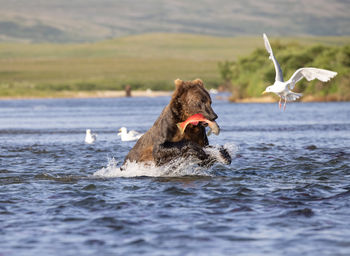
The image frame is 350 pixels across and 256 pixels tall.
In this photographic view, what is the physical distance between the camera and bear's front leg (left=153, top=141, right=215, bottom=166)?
13.0 m

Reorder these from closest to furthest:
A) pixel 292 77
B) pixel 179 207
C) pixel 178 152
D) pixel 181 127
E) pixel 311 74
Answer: pixel 179 207 < pixel 181 127 < pixel 178 152 < pixel 292 77 < pixel 311 74

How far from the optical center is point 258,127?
3231 cm

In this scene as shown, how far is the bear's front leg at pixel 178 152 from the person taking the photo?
13.0 m

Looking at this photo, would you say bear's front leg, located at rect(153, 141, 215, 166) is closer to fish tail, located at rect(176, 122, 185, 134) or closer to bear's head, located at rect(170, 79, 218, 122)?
fish tail, located at rect(176, 122, 185, 134)

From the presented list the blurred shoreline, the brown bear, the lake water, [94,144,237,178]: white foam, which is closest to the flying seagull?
the lake water

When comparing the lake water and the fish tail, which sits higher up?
the fish tail

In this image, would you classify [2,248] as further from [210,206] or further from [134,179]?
[134,179]

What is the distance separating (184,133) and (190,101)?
2.20ft

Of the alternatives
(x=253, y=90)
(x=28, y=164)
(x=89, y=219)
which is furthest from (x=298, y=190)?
(x=253, y=90)

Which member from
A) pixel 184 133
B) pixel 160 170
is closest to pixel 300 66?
pixel 160 170

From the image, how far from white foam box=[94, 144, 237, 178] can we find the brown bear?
0.41ft

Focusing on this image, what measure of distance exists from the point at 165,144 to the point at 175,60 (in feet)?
598

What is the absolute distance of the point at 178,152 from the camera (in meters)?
13.1

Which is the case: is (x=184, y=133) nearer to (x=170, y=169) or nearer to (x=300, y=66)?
(x=170, y=169)
